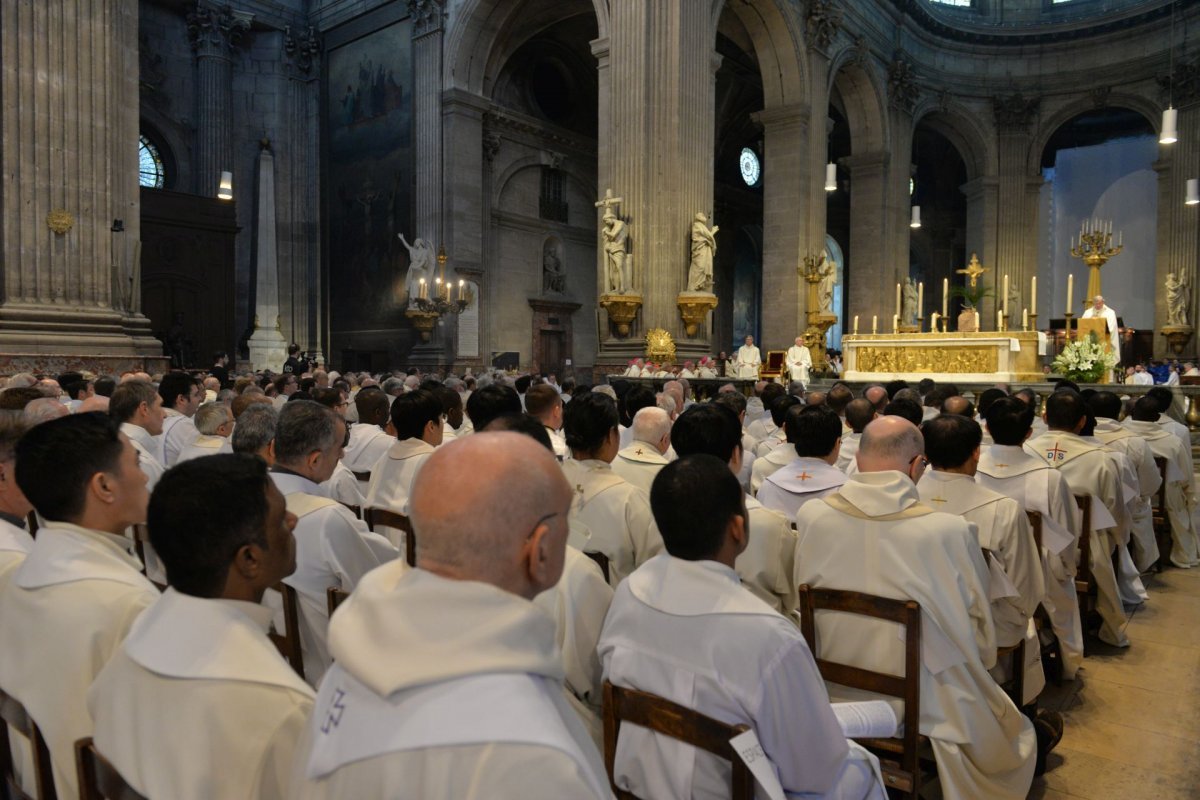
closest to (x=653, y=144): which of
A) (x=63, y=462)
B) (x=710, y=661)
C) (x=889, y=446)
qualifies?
(x=889, y=446)

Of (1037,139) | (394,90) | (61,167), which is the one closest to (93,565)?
(61,167)

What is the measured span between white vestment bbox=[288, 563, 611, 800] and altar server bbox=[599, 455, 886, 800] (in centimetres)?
77

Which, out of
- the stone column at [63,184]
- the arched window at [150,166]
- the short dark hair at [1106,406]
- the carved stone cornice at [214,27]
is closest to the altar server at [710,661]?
the short dark hair at [1106,406]

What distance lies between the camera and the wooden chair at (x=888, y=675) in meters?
2.63

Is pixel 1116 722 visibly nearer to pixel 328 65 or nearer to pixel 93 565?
pixel 93 565

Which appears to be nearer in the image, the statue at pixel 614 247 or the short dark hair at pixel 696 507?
the short dark hair at pixel 696 507

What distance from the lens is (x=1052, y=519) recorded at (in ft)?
13.6

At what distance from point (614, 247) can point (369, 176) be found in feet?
33.7

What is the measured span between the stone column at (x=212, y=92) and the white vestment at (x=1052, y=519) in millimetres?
22963

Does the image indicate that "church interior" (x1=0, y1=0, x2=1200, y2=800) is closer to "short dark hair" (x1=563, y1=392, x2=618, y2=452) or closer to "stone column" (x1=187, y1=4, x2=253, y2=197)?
"short dark hair" (x1=563, y1=392, x2=618, y2=452)

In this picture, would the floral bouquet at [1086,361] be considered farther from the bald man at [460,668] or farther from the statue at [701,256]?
the bald man at [460,668]

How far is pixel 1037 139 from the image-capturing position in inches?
1135

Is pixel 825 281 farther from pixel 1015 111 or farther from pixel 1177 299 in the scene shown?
pixel 1015 111

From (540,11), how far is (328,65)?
6.65 metres
